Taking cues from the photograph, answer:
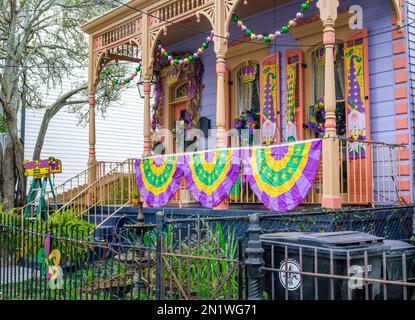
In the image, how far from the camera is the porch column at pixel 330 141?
7.45 m

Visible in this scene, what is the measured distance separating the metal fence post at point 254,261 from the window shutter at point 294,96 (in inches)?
257

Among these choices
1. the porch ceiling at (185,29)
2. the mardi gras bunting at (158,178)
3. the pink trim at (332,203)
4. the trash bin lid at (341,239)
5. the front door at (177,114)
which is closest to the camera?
the trash bin lid at (341,239)

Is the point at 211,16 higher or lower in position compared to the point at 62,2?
lower

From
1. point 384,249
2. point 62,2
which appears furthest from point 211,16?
point 62,2

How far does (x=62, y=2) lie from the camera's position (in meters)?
16.1

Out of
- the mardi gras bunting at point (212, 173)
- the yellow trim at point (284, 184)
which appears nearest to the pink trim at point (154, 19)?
the mardi gras bunting at point (212, 173)

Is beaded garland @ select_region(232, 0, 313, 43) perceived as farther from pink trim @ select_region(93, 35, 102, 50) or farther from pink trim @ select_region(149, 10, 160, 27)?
pink trim @ select_region(93, 35, 102, 50)

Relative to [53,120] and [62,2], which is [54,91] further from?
[62,2]

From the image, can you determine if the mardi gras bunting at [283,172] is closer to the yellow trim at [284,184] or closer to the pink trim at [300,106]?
the yellow trim at [284,184]

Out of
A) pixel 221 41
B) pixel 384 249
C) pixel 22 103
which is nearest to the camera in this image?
pixel 384 249

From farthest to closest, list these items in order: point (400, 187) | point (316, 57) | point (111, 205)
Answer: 1. point (111, 205)
2. point (316, 57)
3. point (400, 187)

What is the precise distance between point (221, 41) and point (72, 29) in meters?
9.07

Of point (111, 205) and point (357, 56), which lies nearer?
point (357, 56)

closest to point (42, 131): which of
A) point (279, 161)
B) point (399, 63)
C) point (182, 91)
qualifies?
point (182, 91)
